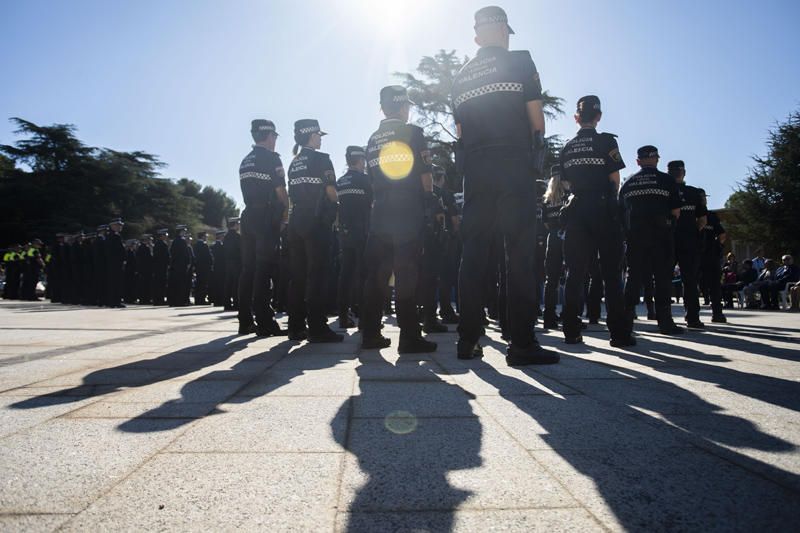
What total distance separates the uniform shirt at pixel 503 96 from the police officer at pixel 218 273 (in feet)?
37.4

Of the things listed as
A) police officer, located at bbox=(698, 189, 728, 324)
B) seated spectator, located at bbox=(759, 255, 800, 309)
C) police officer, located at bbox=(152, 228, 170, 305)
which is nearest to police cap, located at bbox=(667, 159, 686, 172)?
police officer, located at bbox=(698, 189, 728, 324)

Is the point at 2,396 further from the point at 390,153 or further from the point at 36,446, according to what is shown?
the point at 390,153

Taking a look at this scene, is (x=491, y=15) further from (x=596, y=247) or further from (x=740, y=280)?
(x=740, y=280)

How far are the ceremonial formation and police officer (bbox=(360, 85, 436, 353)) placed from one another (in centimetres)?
1

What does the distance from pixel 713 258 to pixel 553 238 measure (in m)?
3.24

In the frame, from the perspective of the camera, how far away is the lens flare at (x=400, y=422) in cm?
183

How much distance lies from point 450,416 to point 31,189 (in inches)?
1942

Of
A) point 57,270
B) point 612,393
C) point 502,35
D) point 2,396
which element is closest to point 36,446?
point 2,396

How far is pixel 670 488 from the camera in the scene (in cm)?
129

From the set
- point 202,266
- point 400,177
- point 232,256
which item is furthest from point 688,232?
point 202,266

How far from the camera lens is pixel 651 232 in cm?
557

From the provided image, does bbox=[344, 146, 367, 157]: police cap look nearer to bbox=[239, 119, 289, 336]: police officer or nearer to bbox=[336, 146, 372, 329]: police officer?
bbox=[336, 146, 372, 329]: police officer

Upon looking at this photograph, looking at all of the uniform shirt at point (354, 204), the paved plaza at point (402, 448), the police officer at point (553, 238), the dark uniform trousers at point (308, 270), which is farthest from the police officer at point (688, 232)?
the dark uniform trousers at point (308, 270)

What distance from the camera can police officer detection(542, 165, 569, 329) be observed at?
6.73 meters
